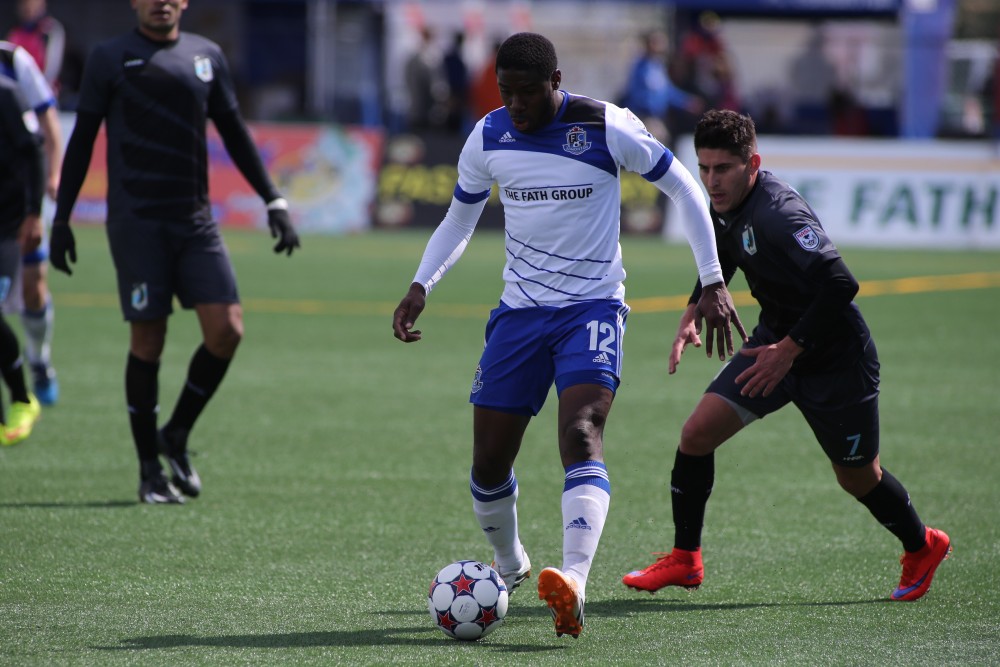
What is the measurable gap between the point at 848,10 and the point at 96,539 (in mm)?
21865

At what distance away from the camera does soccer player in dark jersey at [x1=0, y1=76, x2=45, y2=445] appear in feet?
26.4

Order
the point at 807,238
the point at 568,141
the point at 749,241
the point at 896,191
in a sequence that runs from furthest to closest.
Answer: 1. the point at 896,191
2. the point at 749,241
3. the point at 568,141
4. the point at 807,238

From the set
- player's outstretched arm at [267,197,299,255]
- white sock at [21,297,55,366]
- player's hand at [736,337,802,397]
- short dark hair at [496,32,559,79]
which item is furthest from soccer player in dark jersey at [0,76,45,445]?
player's hand at [736,337,802,397]

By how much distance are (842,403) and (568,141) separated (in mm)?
1398

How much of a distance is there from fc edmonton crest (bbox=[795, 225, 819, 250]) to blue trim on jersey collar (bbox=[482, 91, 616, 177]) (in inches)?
27.3

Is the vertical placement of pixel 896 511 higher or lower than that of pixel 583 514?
lower

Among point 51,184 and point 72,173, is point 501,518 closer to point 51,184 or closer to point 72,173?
point 72,173

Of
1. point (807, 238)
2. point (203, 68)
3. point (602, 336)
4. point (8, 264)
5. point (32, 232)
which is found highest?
point (203, 68)

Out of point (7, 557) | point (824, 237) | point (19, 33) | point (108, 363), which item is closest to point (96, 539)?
point (7, 557)

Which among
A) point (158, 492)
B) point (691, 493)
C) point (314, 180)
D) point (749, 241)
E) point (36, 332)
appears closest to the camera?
point (749, 241)

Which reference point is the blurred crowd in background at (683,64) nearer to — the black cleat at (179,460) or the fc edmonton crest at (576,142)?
the black cleat at (179,460)

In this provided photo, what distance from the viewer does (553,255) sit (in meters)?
5.20

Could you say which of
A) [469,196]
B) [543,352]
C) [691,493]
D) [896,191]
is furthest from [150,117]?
[896,191]

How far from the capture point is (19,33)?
52.4ft
